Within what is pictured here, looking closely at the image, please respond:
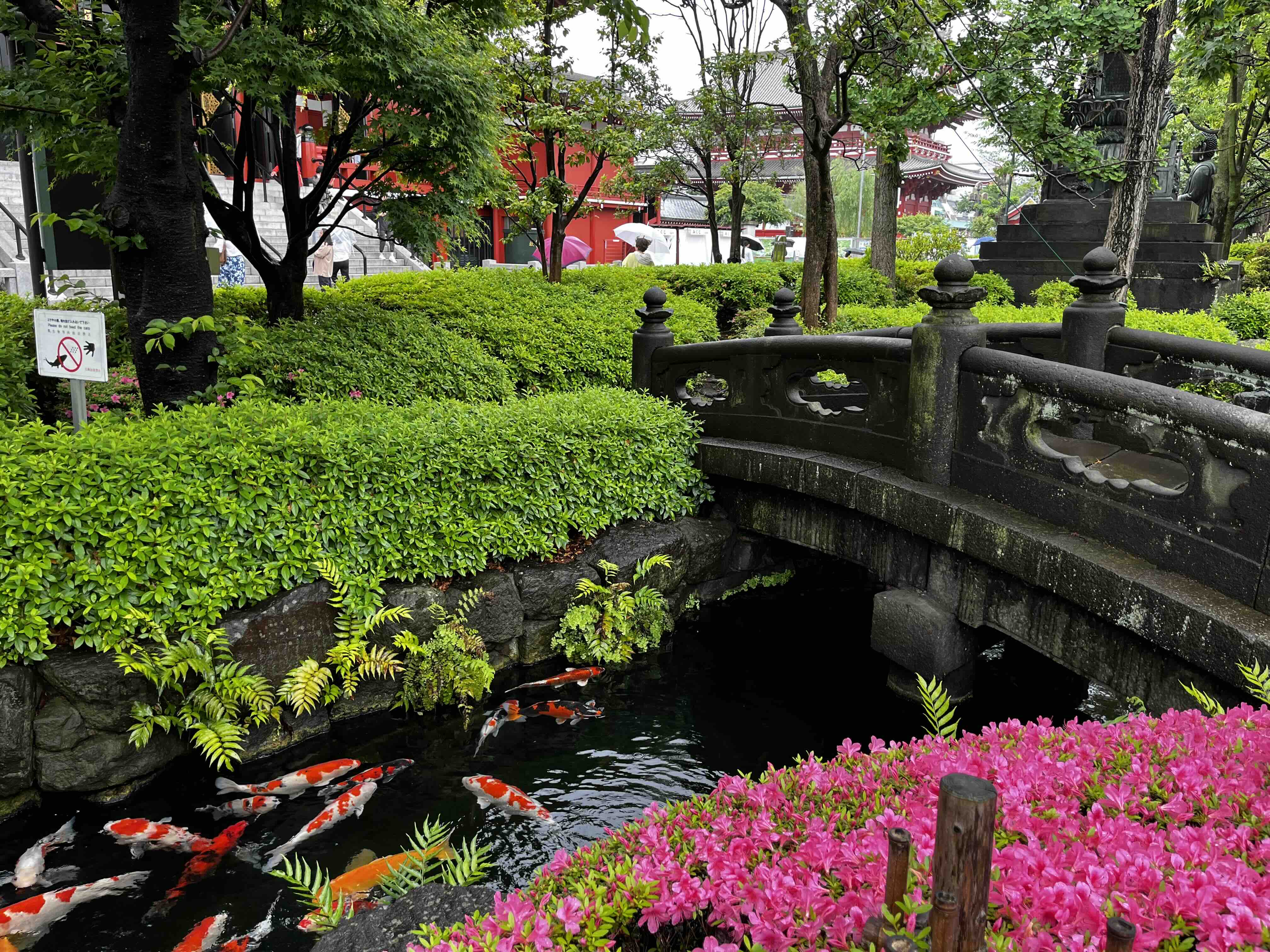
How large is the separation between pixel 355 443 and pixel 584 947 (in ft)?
14.7

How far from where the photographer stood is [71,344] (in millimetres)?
5652

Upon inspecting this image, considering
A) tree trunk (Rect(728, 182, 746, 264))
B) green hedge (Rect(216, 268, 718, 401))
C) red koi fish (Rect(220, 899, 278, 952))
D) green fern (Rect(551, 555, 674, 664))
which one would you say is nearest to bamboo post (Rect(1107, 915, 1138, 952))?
red koi fish (Rect(220, 899, 278, 952))

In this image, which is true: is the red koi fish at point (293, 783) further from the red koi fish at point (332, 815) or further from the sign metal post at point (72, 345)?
the sign metal post at point (72, 345)

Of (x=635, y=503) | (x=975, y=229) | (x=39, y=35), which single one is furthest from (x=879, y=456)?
(x=975, y=229)

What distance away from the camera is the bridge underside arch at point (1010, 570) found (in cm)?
435

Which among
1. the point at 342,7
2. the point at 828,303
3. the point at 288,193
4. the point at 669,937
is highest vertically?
the point at 342,7

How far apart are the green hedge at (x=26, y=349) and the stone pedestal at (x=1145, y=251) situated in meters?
15.7

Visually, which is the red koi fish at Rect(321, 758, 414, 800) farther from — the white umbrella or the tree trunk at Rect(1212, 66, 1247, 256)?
the white umbrella

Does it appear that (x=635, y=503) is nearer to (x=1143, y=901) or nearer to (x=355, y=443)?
(x=355, y=443)

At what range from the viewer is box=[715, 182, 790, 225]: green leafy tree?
119 ft

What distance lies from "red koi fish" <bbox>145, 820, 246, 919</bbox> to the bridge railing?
4.80 meters

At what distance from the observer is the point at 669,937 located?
2498 mm

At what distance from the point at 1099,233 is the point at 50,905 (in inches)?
733

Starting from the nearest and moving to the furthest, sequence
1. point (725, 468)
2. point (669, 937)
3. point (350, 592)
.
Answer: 1. point (669, 937)
2. point (350, 592)
3. point (725, 468)
